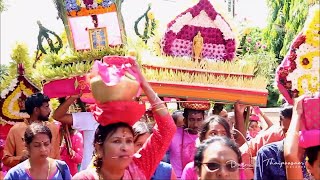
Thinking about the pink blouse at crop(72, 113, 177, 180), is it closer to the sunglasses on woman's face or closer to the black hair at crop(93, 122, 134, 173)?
the black hair at crop(93, 122, 134, 173)

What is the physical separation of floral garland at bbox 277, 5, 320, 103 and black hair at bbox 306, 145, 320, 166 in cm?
33

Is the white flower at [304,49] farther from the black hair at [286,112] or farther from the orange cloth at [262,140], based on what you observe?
the orange cloth at [262,140]

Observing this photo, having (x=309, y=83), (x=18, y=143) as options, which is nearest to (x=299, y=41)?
(x=309, y=83)

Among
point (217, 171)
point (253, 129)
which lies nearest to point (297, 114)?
point (217, 171)

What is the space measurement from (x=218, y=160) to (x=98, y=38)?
323cm

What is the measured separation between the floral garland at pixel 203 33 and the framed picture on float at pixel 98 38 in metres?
0.78

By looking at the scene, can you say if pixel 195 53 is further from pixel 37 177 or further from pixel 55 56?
pixel 37 177

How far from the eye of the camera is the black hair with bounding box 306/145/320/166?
353 cm

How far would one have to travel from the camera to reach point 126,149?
366 centimetres

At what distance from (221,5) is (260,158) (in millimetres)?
2283

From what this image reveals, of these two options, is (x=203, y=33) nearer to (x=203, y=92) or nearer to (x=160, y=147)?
(x=203, y=92)

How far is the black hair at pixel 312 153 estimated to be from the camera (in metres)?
3.53

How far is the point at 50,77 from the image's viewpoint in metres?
6.05

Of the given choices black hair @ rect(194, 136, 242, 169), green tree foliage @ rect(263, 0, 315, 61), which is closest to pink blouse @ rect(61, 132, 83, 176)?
black hair @ rect(194, 136, 242, 169)
